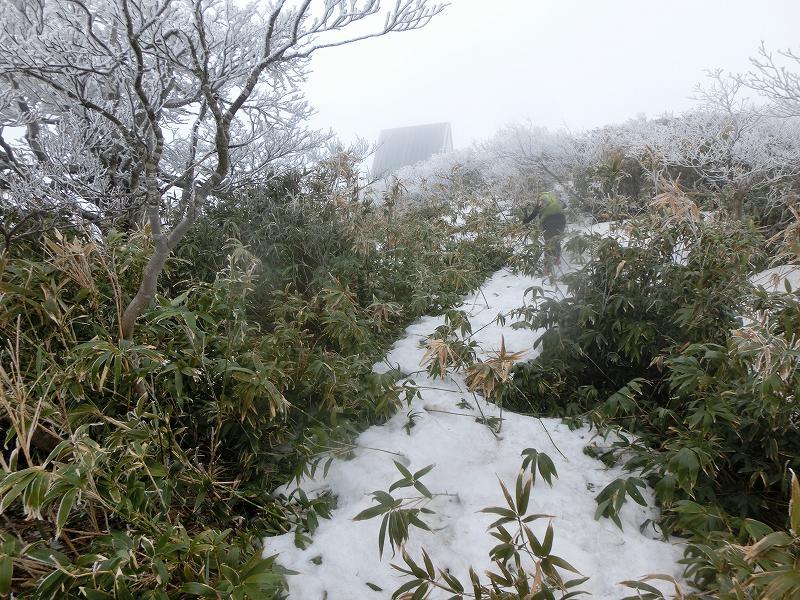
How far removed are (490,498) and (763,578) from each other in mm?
995

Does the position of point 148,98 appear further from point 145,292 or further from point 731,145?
point 731,145

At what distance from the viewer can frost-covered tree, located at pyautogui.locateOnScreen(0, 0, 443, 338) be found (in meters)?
1.69

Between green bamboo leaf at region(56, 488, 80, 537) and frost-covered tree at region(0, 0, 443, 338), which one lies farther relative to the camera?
frost-covered tree at region(0, 0, 443, 338)

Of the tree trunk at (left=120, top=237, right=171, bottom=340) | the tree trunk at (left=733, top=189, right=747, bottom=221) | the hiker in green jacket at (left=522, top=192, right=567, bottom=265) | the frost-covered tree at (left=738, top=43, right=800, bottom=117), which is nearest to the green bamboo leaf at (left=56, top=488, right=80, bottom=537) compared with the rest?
the tree trunk at (left=120, top=237, right=171, bottom=340)

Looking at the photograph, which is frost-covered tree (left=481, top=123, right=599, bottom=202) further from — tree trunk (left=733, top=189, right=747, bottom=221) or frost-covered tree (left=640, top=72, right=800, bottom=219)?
tree trunk (left=733, top=189, right=747, bottom=221)

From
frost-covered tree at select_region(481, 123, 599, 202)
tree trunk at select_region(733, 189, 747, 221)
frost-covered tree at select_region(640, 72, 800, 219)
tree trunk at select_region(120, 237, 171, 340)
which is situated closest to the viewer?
tree trunk at select_region(120, 237, 171, 340)

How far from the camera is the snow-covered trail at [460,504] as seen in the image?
60.4 inches

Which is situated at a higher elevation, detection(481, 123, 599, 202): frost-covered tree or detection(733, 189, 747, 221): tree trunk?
detection(481, 123, 599, 202): frost-covered tree

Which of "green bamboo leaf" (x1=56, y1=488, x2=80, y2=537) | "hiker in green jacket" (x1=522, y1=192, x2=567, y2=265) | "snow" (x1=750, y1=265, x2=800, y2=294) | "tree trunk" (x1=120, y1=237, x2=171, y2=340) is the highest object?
"tree trunk" (x1=120, y1=237, x2=171, y2=340)

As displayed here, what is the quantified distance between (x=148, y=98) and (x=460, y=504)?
271 cm

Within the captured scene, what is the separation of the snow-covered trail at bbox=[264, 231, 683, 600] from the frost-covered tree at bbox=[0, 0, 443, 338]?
121 cm

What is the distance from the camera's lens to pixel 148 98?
7.57ft

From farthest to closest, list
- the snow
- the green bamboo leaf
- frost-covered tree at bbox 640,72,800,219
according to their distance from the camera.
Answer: frost-covered tree at bbox 640,72,800,219 < the snow < the green bamboo leaf

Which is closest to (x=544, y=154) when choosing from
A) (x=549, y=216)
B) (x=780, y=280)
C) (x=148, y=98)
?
(x=549, y=216)
